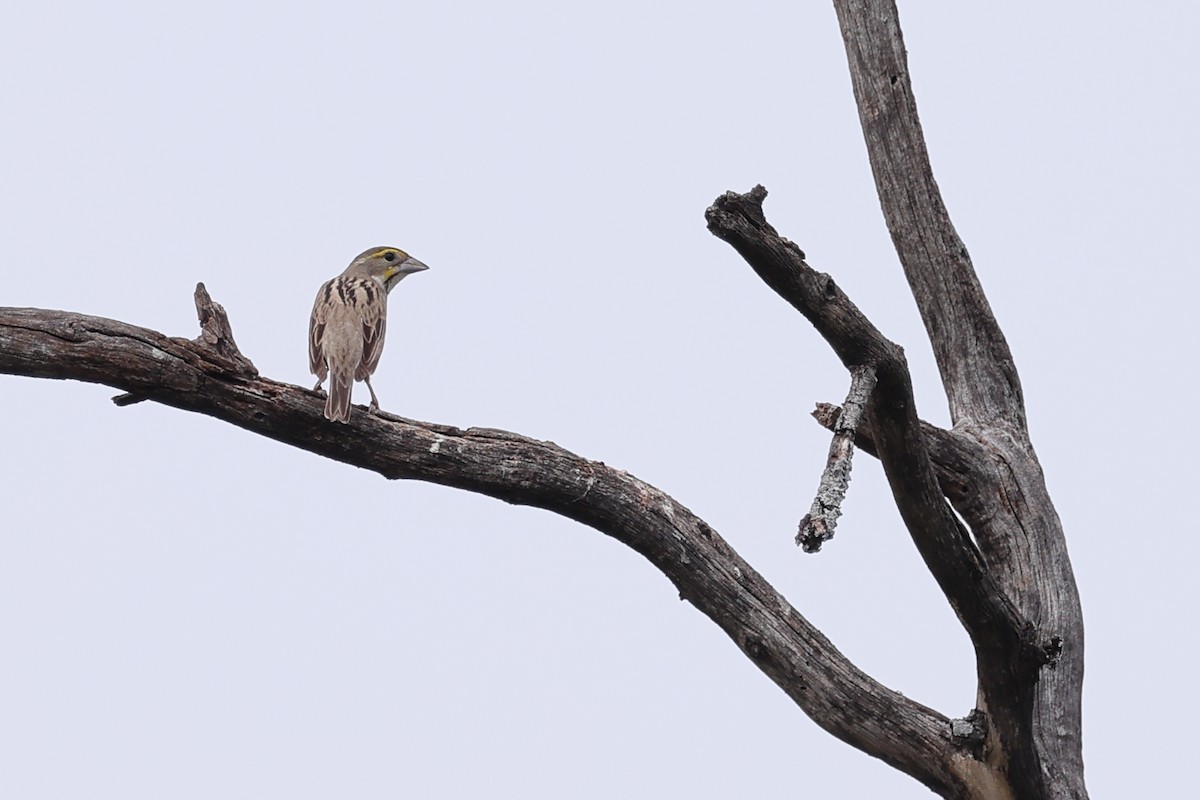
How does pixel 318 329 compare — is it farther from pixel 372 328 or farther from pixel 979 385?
pixel 979 385

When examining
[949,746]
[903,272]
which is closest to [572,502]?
[949,746]

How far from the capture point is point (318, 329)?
7801 millimetres

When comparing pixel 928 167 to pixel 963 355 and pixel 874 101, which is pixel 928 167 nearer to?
pixel 874 101

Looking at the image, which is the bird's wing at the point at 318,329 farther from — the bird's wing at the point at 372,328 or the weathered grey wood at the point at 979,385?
the weathered grey wood at the point at 979,385

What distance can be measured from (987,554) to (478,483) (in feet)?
10.5

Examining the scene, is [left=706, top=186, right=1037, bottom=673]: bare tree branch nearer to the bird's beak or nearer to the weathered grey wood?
the weathered grey wood

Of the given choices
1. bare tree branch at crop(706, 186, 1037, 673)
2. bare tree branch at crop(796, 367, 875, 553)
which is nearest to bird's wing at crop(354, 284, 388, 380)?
bare tree branch at crop(706, 186, 1037, 673)

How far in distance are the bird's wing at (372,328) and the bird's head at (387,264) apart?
2.54 feet

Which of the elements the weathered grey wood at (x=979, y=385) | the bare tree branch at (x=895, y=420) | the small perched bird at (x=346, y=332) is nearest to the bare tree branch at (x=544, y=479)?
the small perched bird at (x=346, y=332)

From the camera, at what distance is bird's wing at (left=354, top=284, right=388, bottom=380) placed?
7.44m

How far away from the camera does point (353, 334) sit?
765 cm

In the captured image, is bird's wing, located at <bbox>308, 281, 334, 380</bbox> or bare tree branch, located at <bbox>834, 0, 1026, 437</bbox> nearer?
bird's wing, located at <bbox>308, 281, 334, 380</bbox>

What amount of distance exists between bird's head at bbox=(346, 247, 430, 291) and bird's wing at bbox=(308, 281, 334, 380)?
77 cm

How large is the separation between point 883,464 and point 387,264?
3994mm
